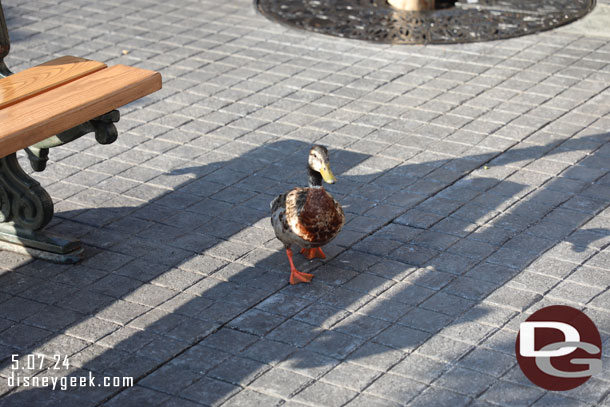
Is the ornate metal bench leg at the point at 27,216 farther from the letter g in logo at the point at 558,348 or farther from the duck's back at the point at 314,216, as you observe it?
the letter g in logo at the point at 558,348

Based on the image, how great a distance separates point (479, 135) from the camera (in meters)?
7.28

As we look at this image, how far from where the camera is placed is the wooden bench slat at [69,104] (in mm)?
5074

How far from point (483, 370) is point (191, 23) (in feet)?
20.8

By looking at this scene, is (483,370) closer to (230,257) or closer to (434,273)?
(434,273)

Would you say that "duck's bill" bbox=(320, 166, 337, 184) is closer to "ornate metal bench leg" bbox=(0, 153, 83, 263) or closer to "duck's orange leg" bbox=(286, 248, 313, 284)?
"duck's orange leg" bbox=(286, 248, 313, 284)

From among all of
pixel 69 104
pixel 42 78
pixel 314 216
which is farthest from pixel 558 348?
pixel 42 78

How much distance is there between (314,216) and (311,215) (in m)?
0.02

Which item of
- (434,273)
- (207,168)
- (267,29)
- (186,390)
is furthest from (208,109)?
(186,390)

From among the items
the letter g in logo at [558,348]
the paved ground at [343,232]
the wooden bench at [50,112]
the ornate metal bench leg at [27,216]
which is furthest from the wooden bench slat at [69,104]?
the letter g in logo at [558,348]

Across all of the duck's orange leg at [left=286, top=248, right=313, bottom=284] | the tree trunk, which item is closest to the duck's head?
the duck's orange leg at [left=286, top=248, right=313, bottom=284]

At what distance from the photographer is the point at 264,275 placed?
18.4 ft

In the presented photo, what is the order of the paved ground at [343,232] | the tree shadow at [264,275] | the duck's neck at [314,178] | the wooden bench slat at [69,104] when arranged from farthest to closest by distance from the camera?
the duck's neck at [314,178] → the wooden bench slat at [69,104] → the tree shadow at [264,275] → the paved ground at [343,232]

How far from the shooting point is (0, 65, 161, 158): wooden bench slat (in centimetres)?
507

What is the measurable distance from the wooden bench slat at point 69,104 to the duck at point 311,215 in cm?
117
